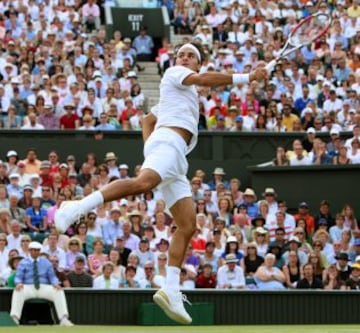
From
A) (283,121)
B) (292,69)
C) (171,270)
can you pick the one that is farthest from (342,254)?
(171,270)

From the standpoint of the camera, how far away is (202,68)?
26.1 metres

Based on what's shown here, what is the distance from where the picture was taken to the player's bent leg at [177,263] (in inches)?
440

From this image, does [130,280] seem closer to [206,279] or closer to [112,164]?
[206,279]

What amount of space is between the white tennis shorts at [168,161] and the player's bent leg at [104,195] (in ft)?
0.38

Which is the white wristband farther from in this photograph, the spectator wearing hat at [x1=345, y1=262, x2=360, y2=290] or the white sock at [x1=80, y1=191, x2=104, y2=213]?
the spectator wearing hat at [x1=345, y1=262, x2=360, y2=290]

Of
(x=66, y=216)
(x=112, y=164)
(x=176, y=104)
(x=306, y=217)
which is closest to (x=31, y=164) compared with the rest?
(x=112, y=164)

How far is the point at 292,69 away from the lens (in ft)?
87.7

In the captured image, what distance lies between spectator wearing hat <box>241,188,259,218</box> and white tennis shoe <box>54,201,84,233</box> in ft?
38.0

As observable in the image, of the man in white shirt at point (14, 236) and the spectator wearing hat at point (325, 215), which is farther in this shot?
the spectator wearing hat at point (325, 215)

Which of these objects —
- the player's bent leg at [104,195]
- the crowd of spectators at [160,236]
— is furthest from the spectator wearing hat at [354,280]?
the player's bent leg at [104,195]

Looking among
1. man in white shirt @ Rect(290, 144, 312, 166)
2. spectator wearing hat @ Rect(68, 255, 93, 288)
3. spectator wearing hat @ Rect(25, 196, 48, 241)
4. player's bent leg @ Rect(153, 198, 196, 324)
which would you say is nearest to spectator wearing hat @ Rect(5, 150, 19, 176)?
spectator wearing hat @ Rect(25, 196, 48, 241)

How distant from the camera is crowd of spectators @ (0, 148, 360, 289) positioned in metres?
19.1

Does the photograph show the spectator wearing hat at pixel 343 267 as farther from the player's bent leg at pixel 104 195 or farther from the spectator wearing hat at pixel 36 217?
the player's bent leg at pixel 104 195

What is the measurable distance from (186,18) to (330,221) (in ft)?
28.8
